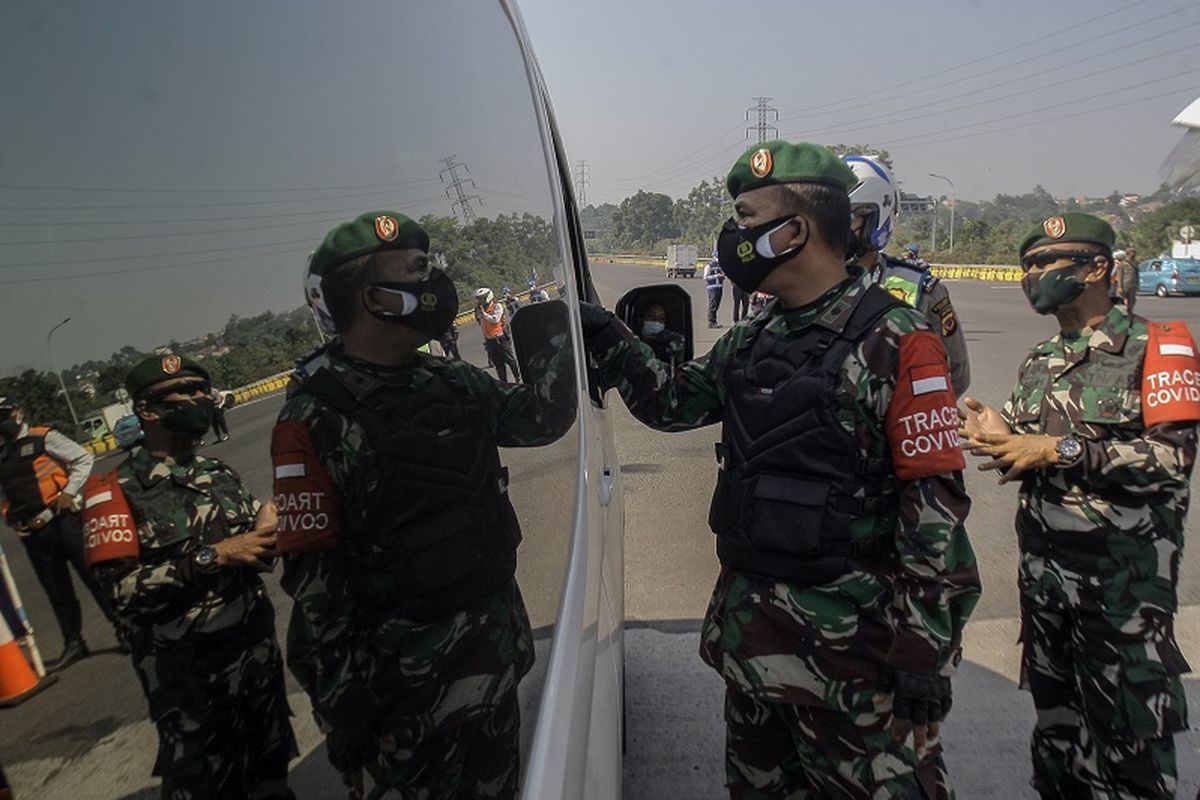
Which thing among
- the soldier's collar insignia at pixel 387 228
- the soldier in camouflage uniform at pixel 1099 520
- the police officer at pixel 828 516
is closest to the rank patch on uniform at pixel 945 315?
the soldier in camouflage uniform at pixel 1099 520

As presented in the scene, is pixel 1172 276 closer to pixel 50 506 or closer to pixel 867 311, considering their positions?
pixel 867 311

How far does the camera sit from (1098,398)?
7.43 feet

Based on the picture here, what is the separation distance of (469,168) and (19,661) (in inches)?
32.2

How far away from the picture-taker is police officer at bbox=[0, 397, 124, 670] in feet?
1.66

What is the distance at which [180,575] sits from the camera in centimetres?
69

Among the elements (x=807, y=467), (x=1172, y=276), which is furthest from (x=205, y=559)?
(x=1172, y=276)

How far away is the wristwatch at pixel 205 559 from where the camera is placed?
689 mm

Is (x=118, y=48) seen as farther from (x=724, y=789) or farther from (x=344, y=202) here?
(x=724, y=789)

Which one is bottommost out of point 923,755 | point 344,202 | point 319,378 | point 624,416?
point 624,416

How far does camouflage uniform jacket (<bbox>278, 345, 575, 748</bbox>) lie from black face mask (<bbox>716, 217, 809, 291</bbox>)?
1.09 m

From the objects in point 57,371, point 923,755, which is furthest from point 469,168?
point 923,755

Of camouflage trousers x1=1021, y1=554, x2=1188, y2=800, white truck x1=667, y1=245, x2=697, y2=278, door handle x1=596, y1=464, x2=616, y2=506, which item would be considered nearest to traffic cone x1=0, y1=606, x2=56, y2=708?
door handle x1=596, y1=464, x2=616, y2=506

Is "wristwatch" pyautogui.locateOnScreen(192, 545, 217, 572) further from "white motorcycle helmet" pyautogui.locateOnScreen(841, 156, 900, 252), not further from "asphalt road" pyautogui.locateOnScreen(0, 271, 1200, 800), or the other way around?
"white motorcycle helmet" pyautogui.locateOnScreen(841, 156, 900, 252)

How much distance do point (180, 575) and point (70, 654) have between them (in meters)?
0.16
